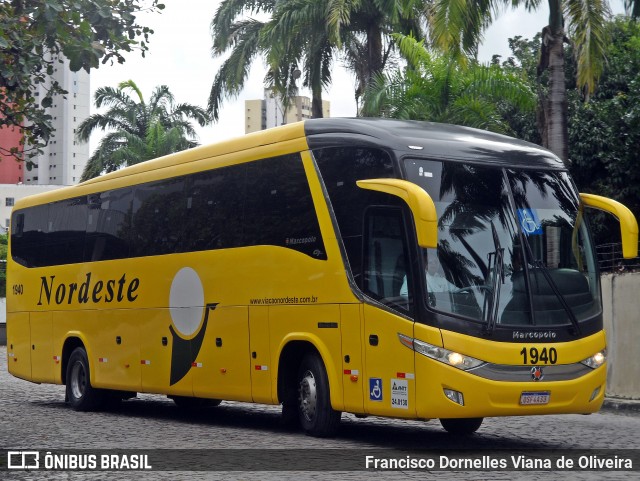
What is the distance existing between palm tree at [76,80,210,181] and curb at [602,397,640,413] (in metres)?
34.0

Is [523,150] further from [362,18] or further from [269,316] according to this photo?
[362,18]

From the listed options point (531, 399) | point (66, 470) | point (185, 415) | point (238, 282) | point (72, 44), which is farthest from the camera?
point (185, 415)

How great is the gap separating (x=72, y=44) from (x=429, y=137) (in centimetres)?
439

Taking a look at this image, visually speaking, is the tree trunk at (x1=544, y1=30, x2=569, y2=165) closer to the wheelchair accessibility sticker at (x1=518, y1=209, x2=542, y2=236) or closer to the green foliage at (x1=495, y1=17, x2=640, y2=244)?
the green foliage at (x1=495, y1=17, x2=640, y2=244)

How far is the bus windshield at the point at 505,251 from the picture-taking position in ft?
39.2

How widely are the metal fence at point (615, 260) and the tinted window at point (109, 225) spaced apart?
8.41m

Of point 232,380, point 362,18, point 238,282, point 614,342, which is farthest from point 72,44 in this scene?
point 362,18

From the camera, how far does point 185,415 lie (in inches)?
717

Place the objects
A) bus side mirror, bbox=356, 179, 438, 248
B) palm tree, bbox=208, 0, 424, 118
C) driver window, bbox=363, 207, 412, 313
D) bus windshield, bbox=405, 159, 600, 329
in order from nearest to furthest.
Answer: bus side mirror, bbox=356, 179, 438, 248 < bus windshield, bbox=405, 159, 600, 329 < driver window, bbox=363, 207, 412, 313 < palm tree, bbox=208, 0, 424, 118

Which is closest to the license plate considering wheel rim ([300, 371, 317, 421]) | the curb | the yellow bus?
the yellow bus

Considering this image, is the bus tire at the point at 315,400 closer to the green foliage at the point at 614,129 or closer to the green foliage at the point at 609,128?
the green foliage at the point at 609,128

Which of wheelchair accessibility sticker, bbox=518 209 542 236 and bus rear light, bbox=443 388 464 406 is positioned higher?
wheelchair accessibility sticker, bbox=518 209 542 236

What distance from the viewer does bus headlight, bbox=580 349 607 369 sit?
1241 centimetres

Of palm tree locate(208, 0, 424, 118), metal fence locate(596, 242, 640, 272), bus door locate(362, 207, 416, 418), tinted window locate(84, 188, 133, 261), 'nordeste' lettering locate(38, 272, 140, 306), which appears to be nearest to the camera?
bus door locate(362, 207, 416, 418)
